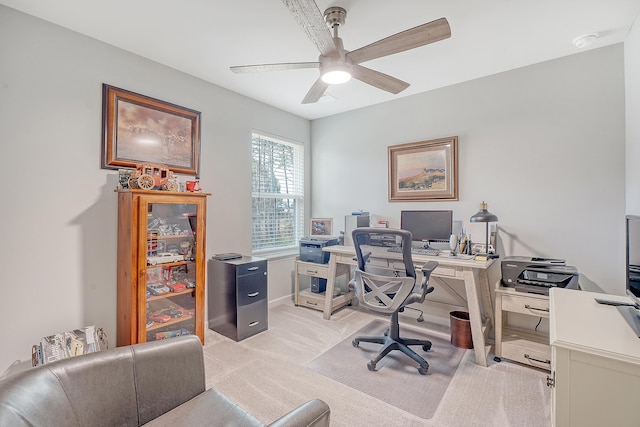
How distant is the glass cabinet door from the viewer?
2320mm

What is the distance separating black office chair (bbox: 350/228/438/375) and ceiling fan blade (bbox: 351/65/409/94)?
3.62ft

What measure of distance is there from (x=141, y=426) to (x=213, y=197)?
2.20m

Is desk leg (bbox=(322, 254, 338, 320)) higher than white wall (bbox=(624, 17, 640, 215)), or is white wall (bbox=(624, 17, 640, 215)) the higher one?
white wall (bbox=(624, 17, 640, 215))

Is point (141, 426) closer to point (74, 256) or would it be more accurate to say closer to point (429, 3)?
point (74, 256)

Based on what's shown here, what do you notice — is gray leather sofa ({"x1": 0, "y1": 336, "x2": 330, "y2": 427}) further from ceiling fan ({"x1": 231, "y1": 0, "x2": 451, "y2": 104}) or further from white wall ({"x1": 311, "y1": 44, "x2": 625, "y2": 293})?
white wall ({"x1": 311, "y1": 44, "x2": 625, "y2": 293})

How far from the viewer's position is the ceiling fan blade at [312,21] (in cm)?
140

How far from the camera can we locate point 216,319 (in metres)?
2.90

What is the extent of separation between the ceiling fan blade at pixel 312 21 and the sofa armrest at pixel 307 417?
68.0 inches

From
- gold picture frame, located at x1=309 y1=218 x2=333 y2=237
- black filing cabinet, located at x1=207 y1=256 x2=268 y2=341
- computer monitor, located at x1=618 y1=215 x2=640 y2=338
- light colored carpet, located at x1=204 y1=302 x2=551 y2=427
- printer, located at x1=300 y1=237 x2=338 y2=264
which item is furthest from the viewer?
gold picture frame, located at x1=309 y1=218 x2=333 y2=237

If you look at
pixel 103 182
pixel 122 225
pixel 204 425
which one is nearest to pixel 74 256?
pixel 122 225

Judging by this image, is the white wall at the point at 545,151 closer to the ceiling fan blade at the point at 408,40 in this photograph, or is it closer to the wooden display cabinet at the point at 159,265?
the ceiling fan blade at the point at 408,40

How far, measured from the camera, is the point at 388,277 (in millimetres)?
2240

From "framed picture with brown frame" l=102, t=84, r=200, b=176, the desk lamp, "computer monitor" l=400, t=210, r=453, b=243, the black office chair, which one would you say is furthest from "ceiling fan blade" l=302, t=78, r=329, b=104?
the desk lamp

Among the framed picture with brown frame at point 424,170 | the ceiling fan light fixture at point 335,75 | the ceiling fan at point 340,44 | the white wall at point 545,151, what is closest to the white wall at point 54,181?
the ceiling fan at point 340,44
